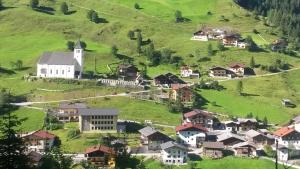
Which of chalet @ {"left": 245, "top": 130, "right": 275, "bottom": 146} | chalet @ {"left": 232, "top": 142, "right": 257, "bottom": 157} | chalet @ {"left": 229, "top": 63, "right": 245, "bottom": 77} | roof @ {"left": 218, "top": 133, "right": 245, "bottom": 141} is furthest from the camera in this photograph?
chalet @ {"left": 229, "top": 63, "right": 245, "bottom": 77}

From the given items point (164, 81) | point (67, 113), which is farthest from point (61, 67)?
point (67, 113)

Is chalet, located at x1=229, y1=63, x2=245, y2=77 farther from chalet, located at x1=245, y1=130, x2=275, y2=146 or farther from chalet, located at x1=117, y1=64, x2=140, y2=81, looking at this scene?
chalet, located at x1=245, y1=130, x2=275, y2=146

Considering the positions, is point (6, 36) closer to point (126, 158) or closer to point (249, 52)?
point (249, 52)

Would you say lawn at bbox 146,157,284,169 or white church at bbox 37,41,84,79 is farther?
white church at bbox 37,41,84,79

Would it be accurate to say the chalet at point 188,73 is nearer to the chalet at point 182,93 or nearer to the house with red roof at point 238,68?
the house with red roof at point 238,68

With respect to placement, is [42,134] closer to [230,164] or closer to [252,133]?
[230,164]

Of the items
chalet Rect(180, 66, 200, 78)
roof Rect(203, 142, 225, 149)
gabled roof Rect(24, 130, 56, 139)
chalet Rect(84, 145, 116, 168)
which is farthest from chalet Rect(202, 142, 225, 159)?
chalet Rect(180, 66, 200, 78)
